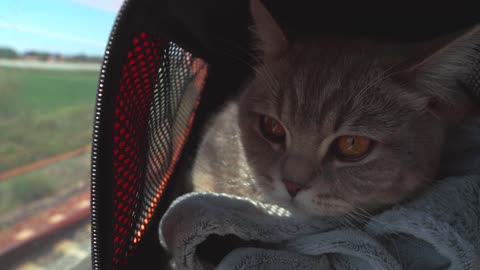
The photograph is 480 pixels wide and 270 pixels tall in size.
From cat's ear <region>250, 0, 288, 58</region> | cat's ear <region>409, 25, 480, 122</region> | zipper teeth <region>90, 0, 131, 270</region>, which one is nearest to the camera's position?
zipper teeth <region>90, 0, 131, 270</region>

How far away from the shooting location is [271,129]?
1008mm

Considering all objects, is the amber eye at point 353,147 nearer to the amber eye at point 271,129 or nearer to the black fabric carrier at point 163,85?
the amber eye at point 271,129

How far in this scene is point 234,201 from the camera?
0.89 m

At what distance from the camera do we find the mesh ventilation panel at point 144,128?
75 cm

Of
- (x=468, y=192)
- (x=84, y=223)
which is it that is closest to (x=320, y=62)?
(x=468, y=192)

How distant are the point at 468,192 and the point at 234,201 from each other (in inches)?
19.1

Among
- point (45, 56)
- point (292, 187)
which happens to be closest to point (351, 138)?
point (292, 187)

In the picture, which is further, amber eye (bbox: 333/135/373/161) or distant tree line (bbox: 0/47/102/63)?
distant tree line (bbox: 0/47/102/63)

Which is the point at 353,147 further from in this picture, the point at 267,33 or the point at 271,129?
the point at 267,33

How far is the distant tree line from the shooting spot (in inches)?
50.7

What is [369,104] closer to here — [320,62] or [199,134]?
[320,62]

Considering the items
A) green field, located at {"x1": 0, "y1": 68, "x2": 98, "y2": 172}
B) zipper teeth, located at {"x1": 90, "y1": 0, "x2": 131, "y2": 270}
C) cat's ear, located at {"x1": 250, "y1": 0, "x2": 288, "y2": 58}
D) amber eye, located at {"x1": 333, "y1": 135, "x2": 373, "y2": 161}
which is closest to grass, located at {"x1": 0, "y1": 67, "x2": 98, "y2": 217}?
green field, located at {"x1": 0, "y1": 68, "x2": 98, "y2": 172}

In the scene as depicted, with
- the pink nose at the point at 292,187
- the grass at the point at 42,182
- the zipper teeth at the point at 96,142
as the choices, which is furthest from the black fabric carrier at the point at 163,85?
the grass at the point at 42,182

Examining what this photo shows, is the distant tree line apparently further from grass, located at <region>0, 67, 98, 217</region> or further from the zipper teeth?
the zipper teeth
